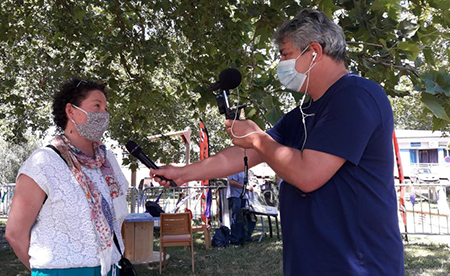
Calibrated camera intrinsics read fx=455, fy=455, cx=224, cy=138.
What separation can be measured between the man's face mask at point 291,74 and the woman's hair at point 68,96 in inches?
58.3

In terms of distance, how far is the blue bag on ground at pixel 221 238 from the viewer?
10.5 meters

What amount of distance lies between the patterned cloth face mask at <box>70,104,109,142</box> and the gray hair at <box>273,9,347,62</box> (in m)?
1.45

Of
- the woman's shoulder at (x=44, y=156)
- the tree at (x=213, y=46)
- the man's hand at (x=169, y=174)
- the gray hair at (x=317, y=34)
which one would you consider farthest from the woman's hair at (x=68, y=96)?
the gray hair at (x=317, y=34)

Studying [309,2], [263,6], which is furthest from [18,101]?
[309,2]

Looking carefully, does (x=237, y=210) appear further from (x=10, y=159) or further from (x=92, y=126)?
(x=10, y=159)

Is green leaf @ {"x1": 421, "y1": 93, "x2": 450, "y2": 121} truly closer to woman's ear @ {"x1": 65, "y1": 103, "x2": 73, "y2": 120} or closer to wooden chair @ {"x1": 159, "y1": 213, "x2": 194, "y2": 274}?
woman's ear @ {"x1": 65, "y1": 103, "x2": 73, "y2": 120}

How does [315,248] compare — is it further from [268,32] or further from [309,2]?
[268,32]

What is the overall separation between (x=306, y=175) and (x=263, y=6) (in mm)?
2251

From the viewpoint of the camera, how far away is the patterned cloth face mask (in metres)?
2.97

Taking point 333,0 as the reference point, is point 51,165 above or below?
below

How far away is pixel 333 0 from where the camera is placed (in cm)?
323

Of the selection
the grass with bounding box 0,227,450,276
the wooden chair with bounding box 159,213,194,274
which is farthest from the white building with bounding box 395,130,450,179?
A: the wooden chair with bounding box 159,213,194,274

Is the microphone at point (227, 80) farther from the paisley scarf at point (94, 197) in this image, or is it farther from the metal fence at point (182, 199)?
the metal fence at point (182, 199)

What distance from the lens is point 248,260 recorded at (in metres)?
8.96
